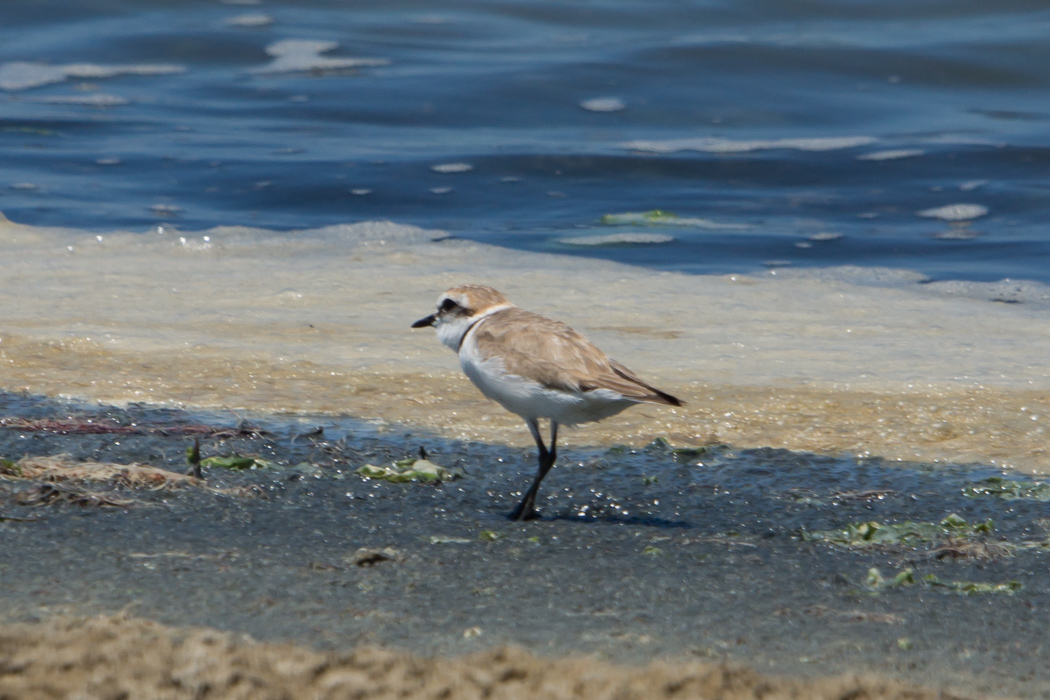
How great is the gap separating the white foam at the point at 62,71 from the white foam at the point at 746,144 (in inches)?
229

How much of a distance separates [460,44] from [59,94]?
466cm

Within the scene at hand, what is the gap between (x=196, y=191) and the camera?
1015 cm

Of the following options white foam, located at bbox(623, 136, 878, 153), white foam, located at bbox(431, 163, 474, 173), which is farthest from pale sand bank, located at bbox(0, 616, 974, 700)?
white foam, located at bbox(623, 136, 878, 153)

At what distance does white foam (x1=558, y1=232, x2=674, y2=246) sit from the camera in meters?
8.80

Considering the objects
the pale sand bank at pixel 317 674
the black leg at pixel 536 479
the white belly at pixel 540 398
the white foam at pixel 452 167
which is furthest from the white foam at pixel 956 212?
the pale sand bank at pixel 317 674

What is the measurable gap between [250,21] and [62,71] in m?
2.83

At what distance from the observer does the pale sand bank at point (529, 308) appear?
4.33m

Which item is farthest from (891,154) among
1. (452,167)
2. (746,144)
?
(452,167)

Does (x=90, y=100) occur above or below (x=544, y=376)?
above

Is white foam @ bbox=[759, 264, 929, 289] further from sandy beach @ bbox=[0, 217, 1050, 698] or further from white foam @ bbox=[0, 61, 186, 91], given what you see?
white foam @ bbox=[0, 61, 186, 91]

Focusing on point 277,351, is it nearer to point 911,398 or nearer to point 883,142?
point 911,398

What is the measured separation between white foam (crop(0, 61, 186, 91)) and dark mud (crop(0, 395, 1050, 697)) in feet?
34.7

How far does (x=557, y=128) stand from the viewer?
1238cm

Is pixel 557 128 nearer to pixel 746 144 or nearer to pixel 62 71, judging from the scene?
pixel 746 144
